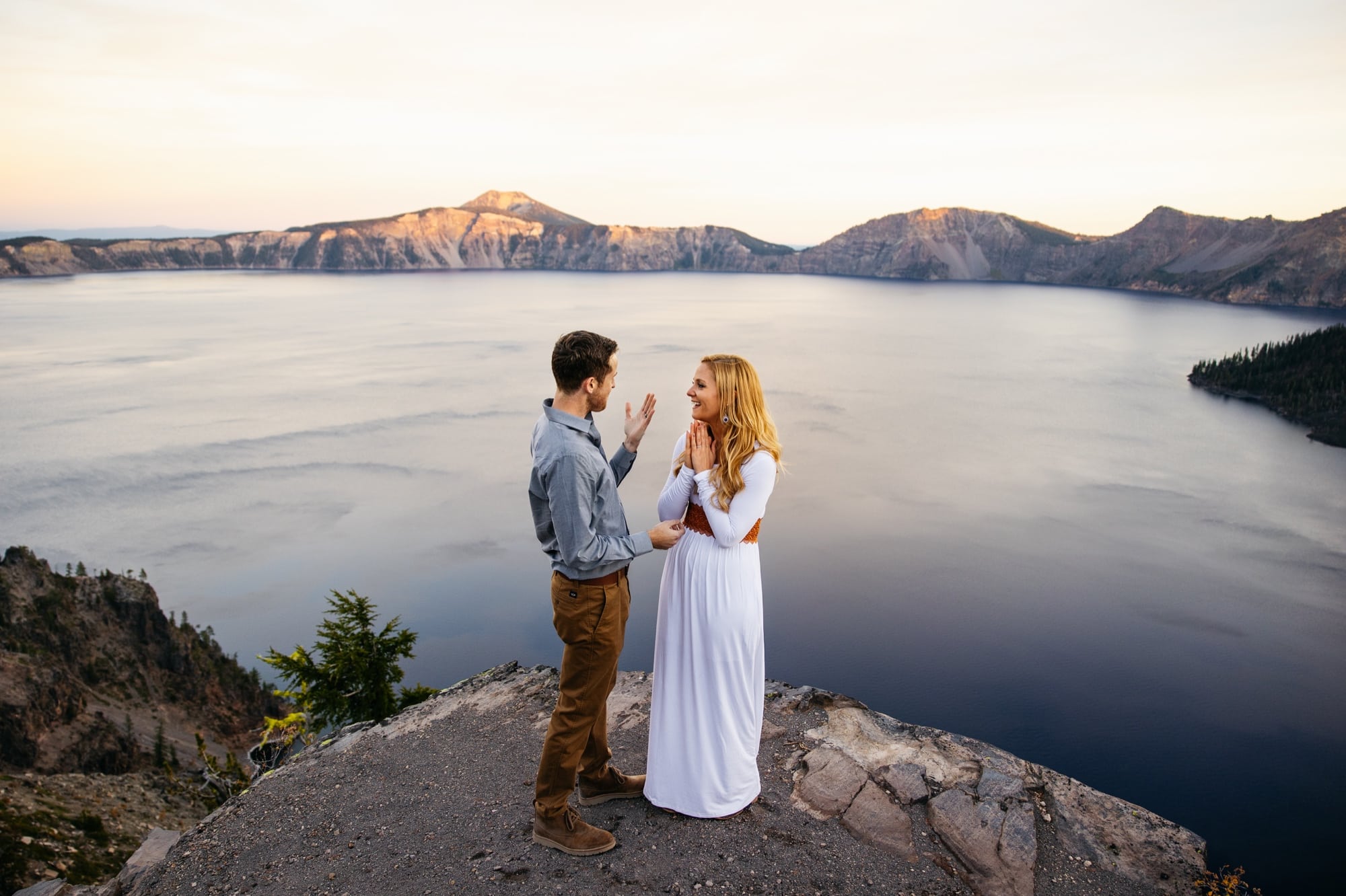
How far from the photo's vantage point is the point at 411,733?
6.61m

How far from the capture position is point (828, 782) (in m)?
5.42

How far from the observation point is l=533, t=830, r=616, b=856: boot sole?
177 inches

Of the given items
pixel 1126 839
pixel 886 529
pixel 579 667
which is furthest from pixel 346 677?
pixel 886 529

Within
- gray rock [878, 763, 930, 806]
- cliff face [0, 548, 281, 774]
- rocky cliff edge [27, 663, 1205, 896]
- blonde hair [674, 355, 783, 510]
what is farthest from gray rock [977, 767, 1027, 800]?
cliff face [0, 548, 281, 774]

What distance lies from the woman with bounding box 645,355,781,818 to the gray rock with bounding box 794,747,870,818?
1.87 feet

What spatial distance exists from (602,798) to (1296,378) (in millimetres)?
65790

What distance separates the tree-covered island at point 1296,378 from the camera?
155 feet

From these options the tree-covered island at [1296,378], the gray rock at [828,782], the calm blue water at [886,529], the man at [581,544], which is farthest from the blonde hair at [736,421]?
the tree-covered island at [1296,378]

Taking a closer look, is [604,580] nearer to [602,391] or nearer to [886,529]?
[602,391]

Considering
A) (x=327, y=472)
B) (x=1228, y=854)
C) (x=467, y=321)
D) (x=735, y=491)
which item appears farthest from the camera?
(x=467, y=321)

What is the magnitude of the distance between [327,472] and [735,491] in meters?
33.0

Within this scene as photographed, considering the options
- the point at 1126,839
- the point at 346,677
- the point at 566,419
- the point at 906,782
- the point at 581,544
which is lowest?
the point at 346,677

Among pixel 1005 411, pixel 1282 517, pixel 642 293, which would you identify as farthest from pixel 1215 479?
pixel 642 293

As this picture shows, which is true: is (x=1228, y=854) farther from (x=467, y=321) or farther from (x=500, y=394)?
(x=467, y=321)
